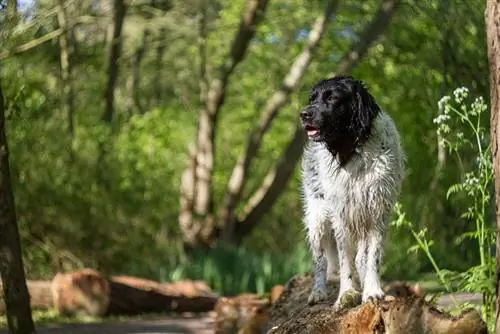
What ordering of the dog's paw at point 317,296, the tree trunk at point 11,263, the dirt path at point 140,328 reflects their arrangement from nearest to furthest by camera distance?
the dog's paw at point 317,296 → the tree trunk at point 11,263 → the dirt path at point 140,328

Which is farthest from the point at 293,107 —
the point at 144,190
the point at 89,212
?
the point at 89,212

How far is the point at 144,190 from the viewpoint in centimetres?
1905

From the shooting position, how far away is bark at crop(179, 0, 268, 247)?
67.2 ft

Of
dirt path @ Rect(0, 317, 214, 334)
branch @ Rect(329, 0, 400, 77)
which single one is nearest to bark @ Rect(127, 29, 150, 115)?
branch @ Rect(329, 0, 400, 77)

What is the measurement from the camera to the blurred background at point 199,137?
16.8 meters

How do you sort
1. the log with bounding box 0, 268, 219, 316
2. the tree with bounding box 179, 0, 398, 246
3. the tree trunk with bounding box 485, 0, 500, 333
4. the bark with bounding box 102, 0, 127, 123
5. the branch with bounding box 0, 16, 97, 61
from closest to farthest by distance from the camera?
the tree trunk with bounding box 485, 0, 500, 333
the log with bounding box 0, 268, 219, 316
the branch with bounding box 0, 16, 97, 61
the tree with bounding box 179, 0, 398, 246
the bark with bounding box 102, 0, 127, 123

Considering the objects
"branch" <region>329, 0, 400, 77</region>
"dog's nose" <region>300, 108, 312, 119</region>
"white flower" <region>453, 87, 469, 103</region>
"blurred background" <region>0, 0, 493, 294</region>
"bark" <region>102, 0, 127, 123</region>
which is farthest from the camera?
"bark" <region>102, 0, 127, 123</region>

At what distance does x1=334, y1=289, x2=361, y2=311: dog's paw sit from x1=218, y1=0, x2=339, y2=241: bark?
12753 mm

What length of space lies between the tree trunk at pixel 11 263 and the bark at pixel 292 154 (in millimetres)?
10182

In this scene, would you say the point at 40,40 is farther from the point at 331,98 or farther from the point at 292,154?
the point at 331,98

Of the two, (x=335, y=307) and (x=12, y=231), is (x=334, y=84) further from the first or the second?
(x=12, y=231)

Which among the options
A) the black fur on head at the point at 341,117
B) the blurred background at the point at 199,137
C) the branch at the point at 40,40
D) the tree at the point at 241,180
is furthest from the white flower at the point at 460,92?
the tree at the point at 241,180

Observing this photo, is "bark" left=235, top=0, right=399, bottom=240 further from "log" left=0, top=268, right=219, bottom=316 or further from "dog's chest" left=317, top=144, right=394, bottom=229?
"dog's chest" left=317, top=144, right=394, bottom=229

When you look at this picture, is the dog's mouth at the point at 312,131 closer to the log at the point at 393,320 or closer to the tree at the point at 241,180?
the log at the point at 393,320
